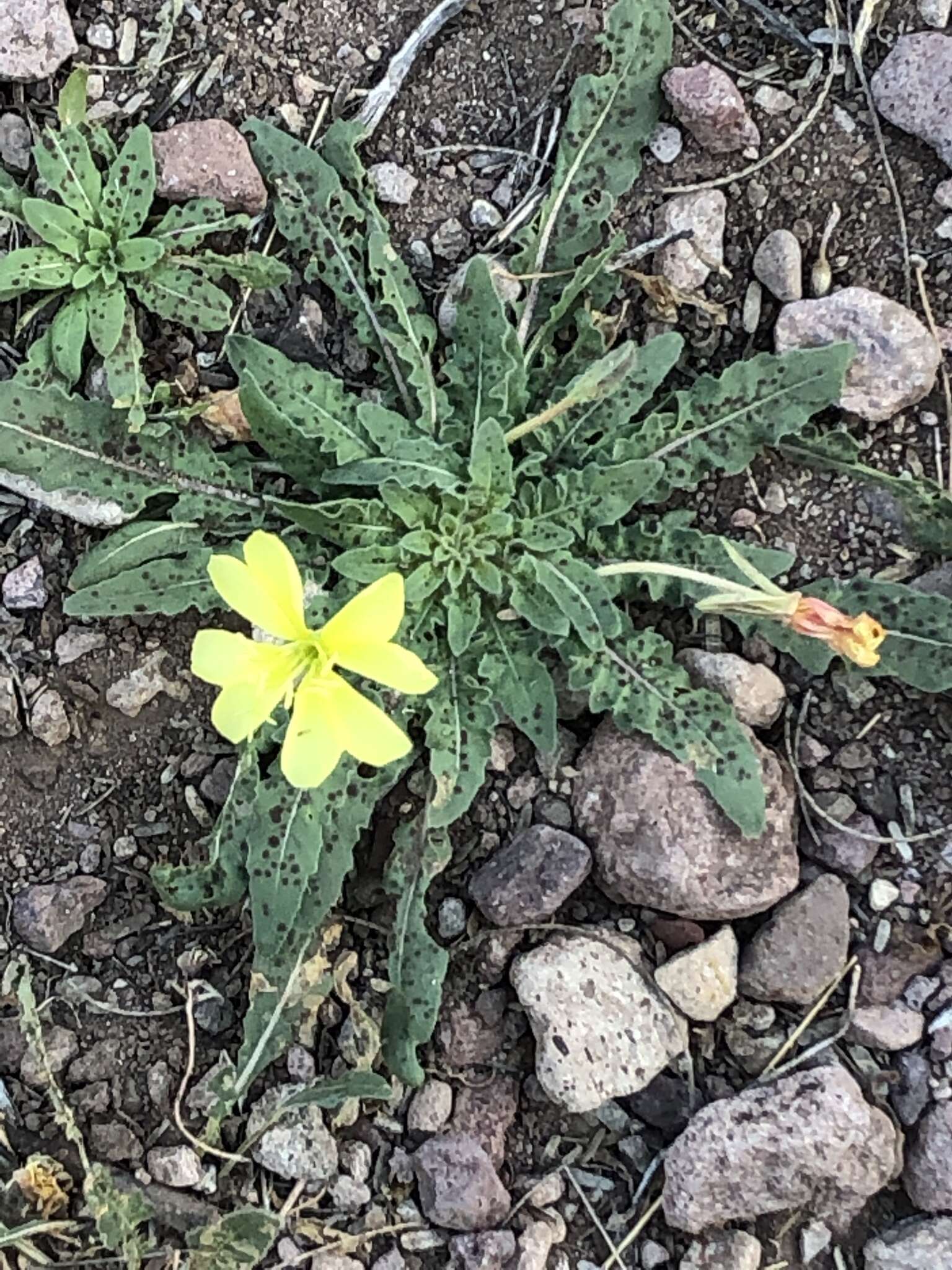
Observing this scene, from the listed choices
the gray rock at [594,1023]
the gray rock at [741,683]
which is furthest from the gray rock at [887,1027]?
the gray rock at [741,683]

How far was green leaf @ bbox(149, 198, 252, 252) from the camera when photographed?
4.09m

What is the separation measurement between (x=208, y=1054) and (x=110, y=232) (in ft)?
8.29

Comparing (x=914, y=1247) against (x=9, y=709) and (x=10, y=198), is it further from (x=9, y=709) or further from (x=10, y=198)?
(x=10, y=198)

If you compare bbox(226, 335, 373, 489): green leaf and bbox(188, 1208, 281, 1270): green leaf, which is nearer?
bbox(188, 1208, 281, 1270): green leaf

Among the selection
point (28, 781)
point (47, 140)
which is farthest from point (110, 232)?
point (28, 781)

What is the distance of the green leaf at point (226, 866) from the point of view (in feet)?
12.8

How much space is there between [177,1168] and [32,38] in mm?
3475

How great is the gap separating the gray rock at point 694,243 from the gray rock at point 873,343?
0.32 metres

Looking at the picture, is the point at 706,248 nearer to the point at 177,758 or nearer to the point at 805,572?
the point at 805,572

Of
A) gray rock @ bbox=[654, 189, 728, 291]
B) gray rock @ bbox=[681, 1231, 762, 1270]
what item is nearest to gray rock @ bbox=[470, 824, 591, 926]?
gray rock @ bbox=[681, 1231, 762, 1270]

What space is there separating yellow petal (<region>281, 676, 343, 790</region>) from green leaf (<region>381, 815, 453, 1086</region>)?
38.7 inches

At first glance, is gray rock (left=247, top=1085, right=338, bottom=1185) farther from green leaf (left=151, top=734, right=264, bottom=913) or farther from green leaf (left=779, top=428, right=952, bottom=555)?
green leaf (left=779, top=428, right=952, bottom=555)

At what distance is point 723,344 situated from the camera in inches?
163

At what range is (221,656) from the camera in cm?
300
